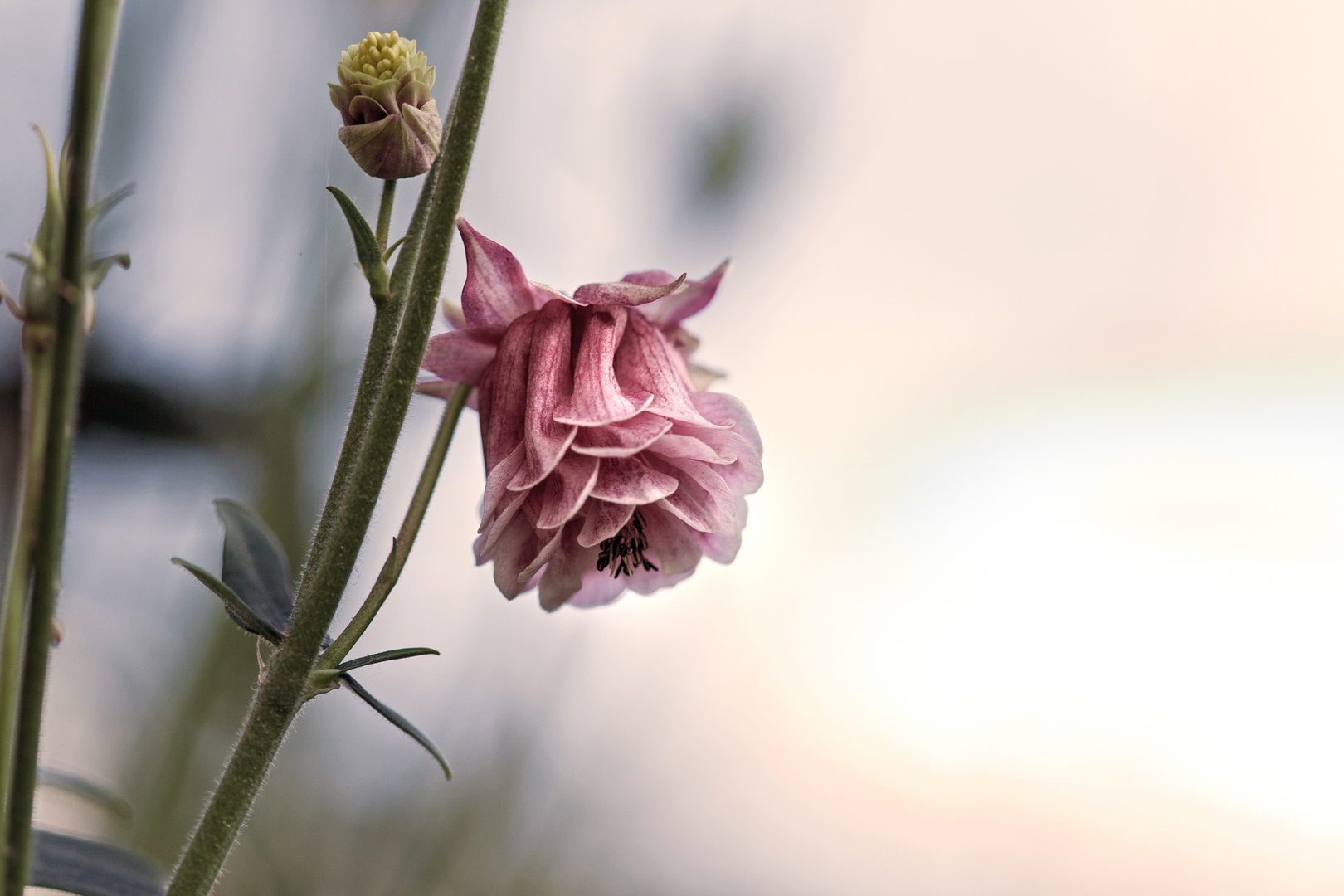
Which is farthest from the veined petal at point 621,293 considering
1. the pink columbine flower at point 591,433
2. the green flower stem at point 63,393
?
the green flower stem at point 63,393

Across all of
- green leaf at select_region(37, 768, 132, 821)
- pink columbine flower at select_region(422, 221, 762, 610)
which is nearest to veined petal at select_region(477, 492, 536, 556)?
pink columbine flower at select_region(422, 221, 762, 610)

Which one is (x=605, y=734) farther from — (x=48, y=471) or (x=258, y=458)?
(x=48, y=471)

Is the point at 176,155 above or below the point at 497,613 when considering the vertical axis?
above

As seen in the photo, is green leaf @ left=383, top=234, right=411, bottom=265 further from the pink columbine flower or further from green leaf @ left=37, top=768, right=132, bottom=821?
green leaf @ left=37, top=768, right=132, bottom=821

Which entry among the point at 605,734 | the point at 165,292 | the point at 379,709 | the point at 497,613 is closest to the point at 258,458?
the point at 165,292

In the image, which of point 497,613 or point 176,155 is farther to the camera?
point 497,613

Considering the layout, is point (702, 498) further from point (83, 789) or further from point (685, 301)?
point (83, 789)
